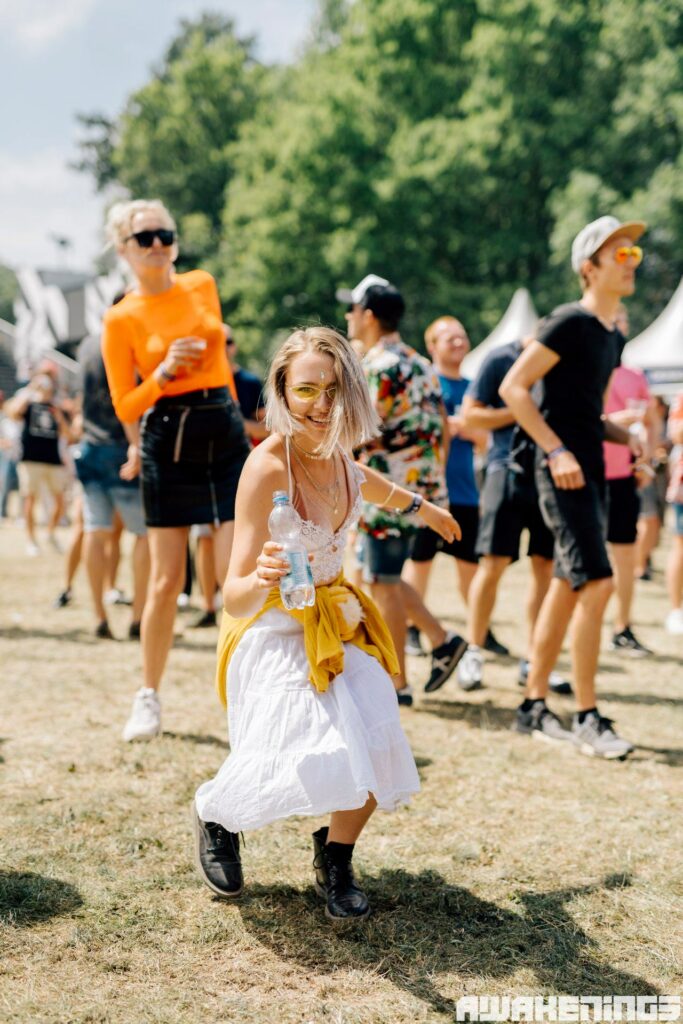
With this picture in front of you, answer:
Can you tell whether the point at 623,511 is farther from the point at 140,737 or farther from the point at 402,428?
the point at 140,737

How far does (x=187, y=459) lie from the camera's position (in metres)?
4.48

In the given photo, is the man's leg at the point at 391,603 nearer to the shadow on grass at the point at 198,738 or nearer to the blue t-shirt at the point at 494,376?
the shadow on grass at the point at 198,738

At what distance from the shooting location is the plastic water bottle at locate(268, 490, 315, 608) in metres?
2.58

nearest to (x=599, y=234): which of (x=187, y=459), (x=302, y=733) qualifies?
(x=187, y=459)

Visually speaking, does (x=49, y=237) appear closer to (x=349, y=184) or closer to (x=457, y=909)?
(x=349, y=184)

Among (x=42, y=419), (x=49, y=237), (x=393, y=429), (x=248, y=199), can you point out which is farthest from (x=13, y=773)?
(x=49, y=237)

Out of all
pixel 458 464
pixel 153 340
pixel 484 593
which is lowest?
pixel 484 593

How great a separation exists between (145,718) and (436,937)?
2.12 m

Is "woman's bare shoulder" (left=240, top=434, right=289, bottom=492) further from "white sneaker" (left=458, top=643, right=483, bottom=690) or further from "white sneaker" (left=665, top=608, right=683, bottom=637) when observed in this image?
"white sneaker" (left=665, top=608, right=683, bottom=637)

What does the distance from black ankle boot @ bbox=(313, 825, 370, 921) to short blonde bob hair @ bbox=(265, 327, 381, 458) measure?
1.20 meters

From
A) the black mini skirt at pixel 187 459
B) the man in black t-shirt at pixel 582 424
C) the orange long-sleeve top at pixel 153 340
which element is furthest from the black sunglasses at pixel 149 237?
the man in black t-shirt at pixel 582 424

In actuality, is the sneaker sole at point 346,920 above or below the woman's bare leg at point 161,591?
below

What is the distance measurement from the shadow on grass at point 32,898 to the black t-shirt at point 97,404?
13.5 ft

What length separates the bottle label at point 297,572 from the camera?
2574mm
